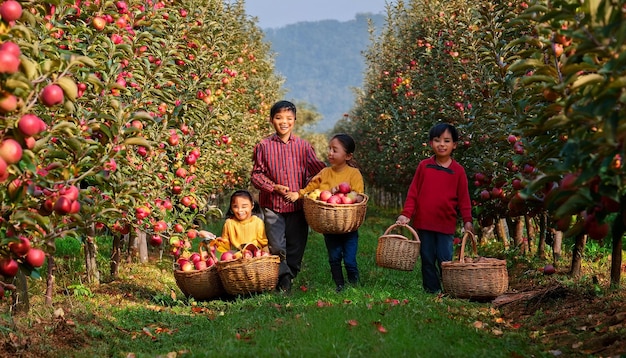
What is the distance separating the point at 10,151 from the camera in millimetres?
3551

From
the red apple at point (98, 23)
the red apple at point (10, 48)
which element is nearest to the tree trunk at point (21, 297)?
the red apple at point (98, 23)

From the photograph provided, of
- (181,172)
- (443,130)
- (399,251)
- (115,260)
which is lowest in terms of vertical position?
(115,260)

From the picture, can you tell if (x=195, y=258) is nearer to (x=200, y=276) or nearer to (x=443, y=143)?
(x=200, y=276)

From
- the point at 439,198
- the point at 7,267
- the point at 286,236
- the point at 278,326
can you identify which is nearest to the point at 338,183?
the point at 286,236

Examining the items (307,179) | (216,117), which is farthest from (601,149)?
(216,117)

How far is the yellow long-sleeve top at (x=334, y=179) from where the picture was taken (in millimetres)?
7859

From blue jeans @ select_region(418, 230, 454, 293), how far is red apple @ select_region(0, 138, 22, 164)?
4905mm

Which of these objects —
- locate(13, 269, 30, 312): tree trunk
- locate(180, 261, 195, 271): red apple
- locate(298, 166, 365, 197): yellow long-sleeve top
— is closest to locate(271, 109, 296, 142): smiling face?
locate(298, 166, 365, 197): yellow long-sleeve top

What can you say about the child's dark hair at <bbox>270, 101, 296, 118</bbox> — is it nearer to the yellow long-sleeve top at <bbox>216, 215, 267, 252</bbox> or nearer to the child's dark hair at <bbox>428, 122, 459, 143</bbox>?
the yellow long-sleeve top at <bbox>216, 215, 267, 252</bbox>

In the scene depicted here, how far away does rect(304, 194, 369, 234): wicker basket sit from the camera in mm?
7176

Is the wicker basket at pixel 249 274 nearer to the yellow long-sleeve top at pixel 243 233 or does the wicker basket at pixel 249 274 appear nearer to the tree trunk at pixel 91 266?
the yellow long-sleeve top at pixel 243 233

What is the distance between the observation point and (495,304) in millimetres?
7059

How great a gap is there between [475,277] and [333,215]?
1.56 metres

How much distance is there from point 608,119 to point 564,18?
91 cm
